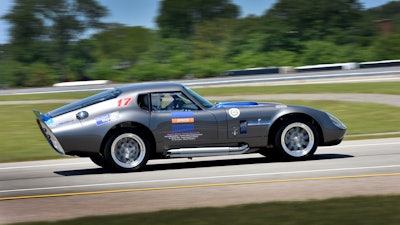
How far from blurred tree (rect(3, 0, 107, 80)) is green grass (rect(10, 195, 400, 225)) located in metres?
82.3

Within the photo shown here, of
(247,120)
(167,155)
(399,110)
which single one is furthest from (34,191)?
(399,110)

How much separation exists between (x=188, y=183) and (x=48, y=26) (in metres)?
91.1

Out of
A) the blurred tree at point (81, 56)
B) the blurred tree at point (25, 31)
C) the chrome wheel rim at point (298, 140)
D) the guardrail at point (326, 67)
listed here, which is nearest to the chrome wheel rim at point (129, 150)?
the chrome wheel rim at point (298, 140)

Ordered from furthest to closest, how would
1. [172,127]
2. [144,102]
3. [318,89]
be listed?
[318,89] → [144,102] → [172,127]

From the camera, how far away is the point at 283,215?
669 cm

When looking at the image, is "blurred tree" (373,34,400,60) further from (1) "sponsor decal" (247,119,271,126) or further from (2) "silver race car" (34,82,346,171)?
(1) "sponsor decal" (247,119,271,126)

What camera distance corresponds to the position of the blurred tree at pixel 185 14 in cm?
11969

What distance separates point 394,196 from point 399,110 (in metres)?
14.5

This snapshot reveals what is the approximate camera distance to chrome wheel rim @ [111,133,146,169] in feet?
35.6

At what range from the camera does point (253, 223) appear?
640 cm

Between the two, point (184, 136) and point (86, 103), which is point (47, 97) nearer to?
point (86, 103)

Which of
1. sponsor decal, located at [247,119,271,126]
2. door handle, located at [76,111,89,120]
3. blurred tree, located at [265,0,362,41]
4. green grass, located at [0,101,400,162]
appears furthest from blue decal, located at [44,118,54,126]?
blurred tree, located at [265,0,362,41]

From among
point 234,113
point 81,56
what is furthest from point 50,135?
point 81,56

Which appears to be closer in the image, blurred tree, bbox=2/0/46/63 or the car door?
the car door
